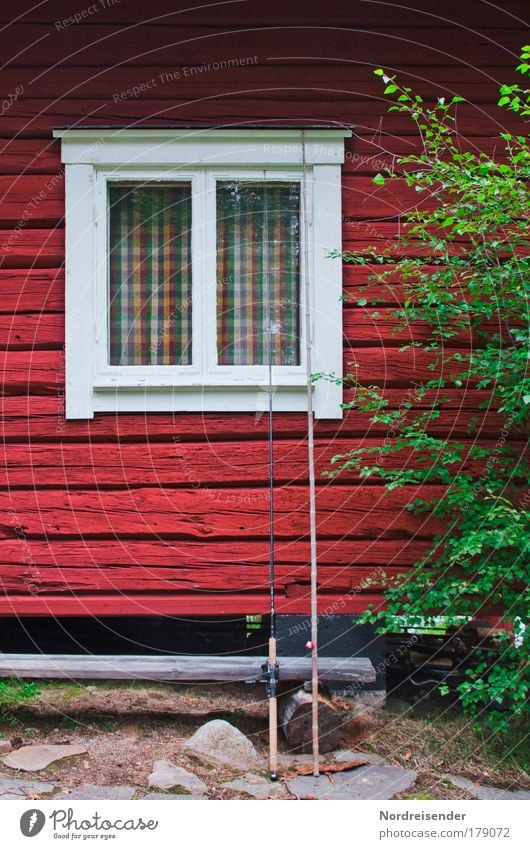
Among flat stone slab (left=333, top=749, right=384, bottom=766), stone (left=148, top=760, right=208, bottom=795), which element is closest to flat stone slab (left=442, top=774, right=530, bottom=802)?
flat stone slab (left=333, top=749, right=384, bottom=766)

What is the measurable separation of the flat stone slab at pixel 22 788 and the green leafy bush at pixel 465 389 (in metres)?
1.75

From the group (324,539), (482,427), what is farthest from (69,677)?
(482,427)

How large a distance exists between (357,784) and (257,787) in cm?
47

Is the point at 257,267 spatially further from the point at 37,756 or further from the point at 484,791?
the point at 484,791

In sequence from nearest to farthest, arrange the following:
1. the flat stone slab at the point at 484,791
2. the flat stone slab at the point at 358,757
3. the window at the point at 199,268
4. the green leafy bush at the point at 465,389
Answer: the flat stone slab at the point at 484,791 < the green leafy bush at the point at 465,389 < the flat stone slab at the point at 358,757 < the window at the point at 199,268

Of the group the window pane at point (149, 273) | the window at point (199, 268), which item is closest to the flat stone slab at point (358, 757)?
the window at point (199, 268)

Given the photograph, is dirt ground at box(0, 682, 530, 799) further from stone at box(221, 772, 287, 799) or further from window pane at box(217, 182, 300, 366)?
window pane at box(217, 182, 300, 366)

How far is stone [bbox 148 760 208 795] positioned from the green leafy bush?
1162mm

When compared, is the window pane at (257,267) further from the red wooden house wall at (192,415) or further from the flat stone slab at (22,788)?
the flat stone slab at (22,788)

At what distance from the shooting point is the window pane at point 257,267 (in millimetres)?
5020

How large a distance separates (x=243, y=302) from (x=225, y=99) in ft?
3.77

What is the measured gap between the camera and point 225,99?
5004 mm

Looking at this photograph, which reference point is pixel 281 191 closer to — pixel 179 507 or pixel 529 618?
pixel 179 507

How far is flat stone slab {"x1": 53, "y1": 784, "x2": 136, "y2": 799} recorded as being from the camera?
3.98m
